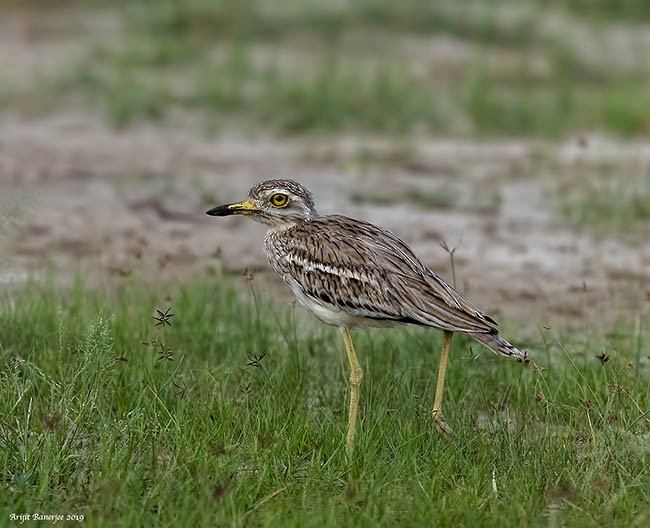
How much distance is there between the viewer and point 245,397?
534 centimetres

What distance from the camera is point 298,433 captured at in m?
5.04

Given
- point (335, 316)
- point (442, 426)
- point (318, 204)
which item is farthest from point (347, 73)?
point (442, 426)

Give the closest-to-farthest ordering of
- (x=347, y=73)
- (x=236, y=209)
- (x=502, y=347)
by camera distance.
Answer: (x=502, y=347) → (x=236, y=209) → (x=347, y=73)

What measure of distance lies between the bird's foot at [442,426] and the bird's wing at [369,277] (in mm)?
393

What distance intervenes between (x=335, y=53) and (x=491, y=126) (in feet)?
9.86

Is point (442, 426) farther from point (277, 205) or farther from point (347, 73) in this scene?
point (347, 73)

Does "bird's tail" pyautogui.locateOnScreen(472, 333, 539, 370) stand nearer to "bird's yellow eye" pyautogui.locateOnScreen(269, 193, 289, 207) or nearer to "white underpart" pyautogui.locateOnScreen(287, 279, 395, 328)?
"white underpart" pyautogui.locateOnScreen(287, 279, 395, 328)

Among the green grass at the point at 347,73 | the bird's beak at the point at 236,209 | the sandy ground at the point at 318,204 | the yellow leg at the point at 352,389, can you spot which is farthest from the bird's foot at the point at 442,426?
the green grass at the point at 347,73

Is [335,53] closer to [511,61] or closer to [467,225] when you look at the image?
[511,61]

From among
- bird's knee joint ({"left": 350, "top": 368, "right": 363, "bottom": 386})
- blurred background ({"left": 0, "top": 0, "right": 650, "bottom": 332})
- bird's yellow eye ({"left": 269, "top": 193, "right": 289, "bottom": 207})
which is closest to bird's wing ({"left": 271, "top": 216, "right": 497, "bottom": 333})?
bird's yellow eye ({"left": 269, "top": 193, "right": 289, "bottom": 207})

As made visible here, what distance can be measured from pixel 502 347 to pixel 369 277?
64cm

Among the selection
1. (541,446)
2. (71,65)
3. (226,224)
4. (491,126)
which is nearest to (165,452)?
(541,446)

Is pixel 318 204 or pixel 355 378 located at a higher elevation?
pixel 318 204

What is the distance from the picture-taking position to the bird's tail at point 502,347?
4777 mm
